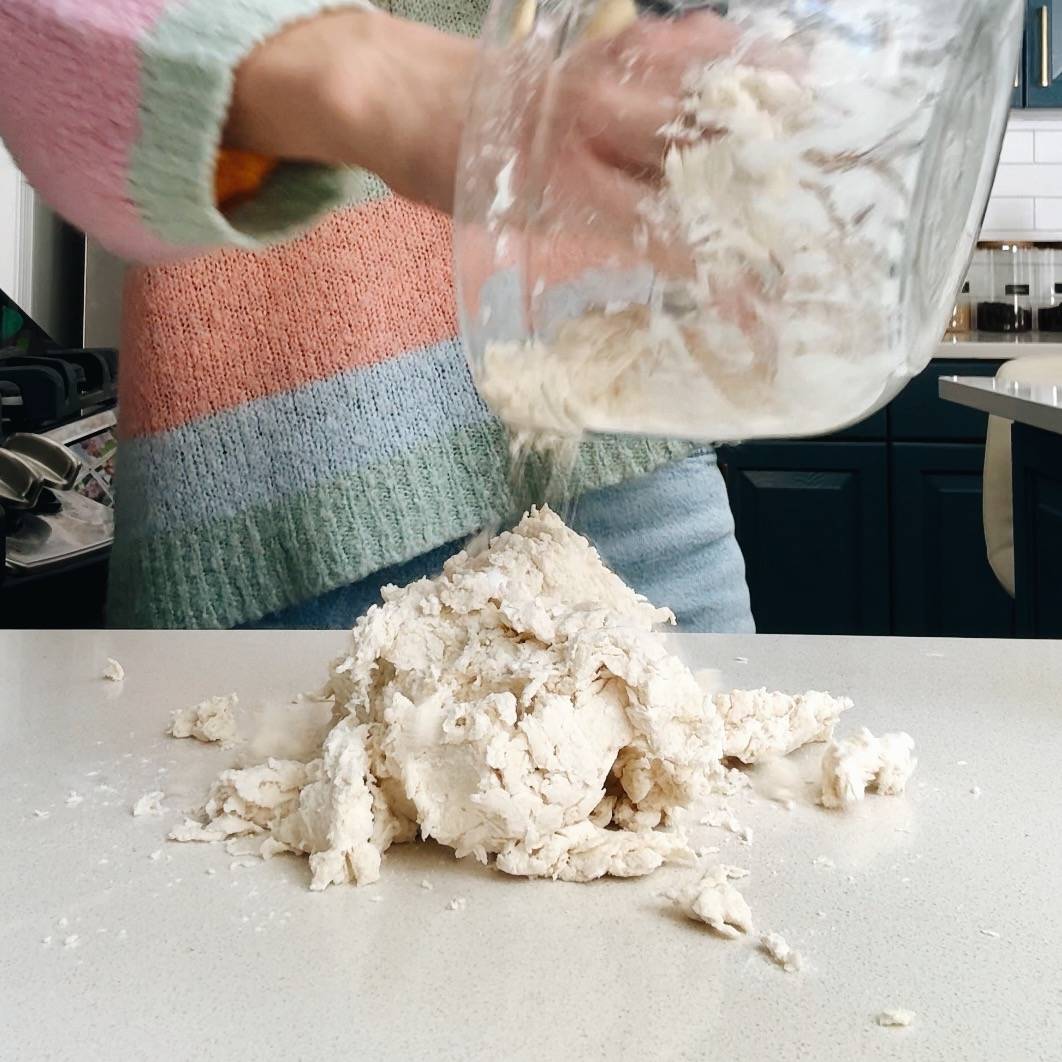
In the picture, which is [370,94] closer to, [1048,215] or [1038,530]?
[1038,530]

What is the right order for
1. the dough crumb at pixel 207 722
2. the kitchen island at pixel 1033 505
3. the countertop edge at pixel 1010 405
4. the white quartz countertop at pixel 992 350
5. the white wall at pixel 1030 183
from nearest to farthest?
the dough crumb at pixel 207 722, the countertop edge at pixel 1010 405, the kitchen island at pixel 1033 505, the white quartz countertop at pixel 992 350, the white wall at pixel 1030 183

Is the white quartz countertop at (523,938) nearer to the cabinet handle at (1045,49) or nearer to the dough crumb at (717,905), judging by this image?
the dough crumb at (717,905)

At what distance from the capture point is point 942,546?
183 centimetres

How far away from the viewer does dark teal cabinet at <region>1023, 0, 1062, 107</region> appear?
75.3 inches

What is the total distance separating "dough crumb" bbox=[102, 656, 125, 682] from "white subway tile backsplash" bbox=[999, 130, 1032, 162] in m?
1.92

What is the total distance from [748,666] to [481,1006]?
32 cm

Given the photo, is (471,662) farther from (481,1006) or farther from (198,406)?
(198,406)

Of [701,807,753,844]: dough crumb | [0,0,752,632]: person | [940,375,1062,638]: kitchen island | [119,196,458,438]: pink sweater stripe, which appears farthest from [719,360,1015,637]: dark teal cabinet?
[701,807,753,844]: dough crumb

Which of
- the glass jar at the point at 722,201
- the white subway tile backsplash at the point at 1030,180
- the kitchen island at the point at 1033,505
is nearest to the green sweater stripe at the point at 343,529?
the glass jar at the point at 722,201

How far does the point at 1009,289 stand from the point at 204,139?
78.2 inches

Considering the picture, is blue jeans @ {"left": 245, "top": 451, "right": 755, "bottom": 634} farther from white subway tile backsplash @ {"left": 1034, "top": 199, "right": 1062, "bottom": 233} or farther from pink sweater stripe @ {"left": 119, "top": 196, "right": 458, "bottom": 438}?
white subway tile backsplash @ {"left": 1034, "top": 199, "right": 1062, "bottom": 233}

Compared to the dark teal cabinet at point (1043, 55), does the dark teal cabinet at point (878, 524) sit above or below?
→ below

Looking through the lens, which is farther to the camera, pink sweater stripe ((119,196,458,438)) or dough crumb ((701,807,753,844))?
pink sweater stripe ((119,196,458,438))

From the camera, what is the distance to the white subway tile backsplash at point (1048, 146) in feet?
6.79
